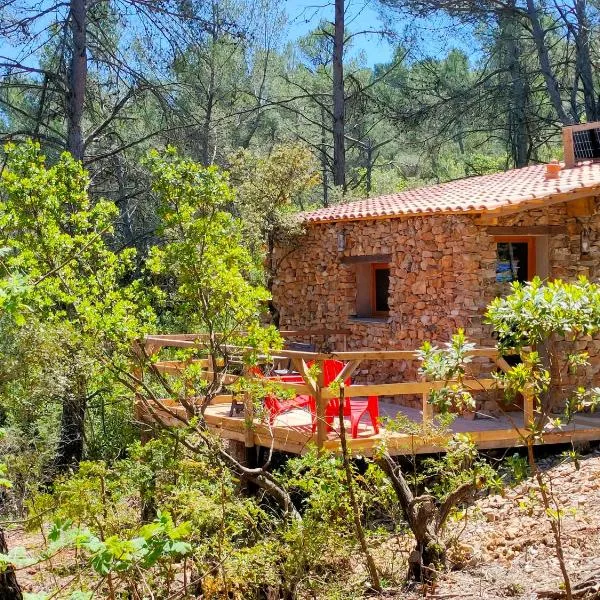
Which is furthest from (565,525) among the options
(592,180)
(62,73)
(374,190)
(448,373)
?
(374,190)

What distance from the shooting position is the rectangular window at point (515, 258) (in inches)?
412

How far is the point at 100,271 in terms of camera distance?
673 cm

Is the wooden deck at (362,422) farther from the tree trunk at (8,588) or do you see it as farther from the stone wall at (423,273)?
the tree trunk at (8,588)

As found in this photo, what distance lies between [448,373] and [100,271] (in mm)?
3253

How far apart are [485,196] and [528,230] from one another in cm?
71

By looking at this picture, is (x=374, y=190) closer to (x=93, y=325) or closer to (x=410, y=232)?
(x=410, y=232)

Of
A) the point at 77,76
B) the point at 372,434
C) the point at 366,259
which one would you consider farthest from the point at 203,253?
the point at 77,76

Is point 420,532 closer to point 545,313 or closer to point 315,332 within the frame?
point 545,313

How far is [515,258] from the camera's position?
10.6 m

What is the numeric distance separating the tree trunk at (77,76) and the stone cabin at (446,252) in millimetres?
3918

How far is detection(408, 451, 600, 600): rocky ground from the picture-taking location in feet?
18.9

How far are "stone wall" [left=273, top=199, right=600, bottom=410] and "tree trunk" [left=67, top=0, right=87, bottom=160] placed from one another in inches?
164

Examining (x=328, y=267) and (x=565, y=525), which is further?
(x=328, y=267)

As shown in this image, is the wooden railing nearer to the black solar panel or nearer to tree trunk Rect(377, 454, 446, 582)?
tree trunk Rect(377, 454, 446, 582)
